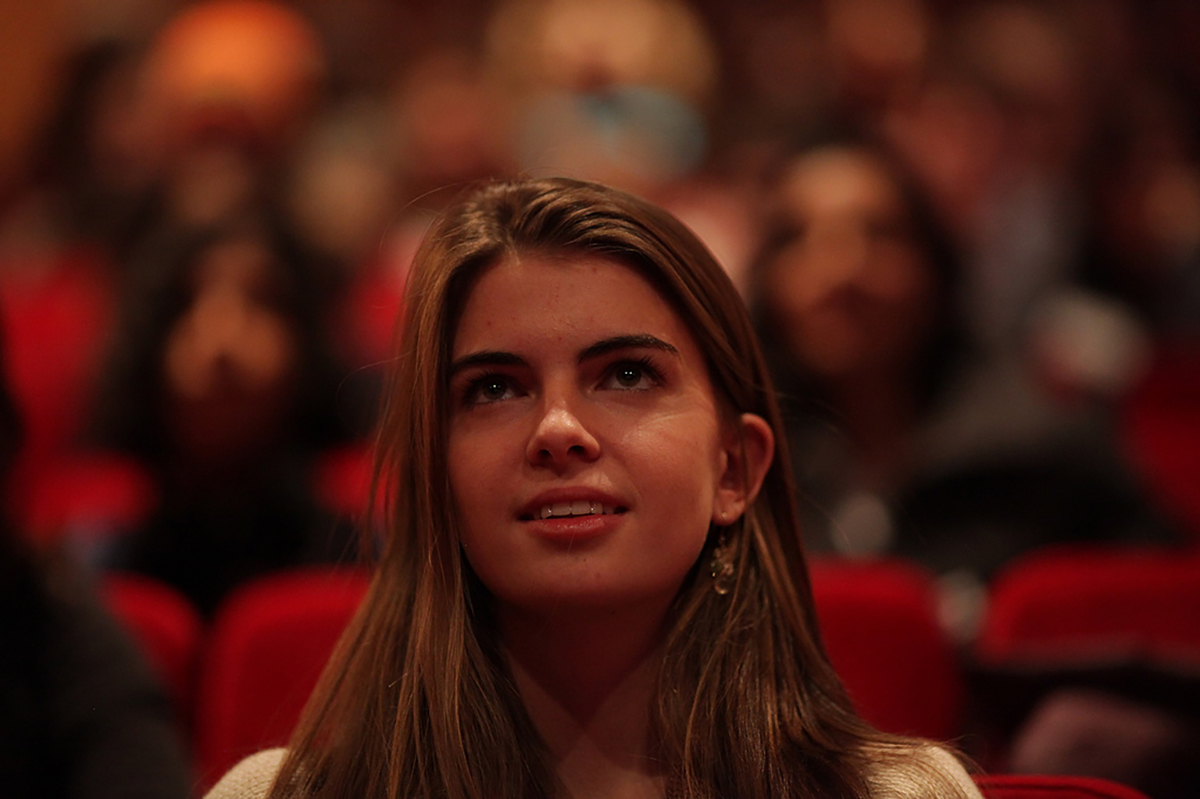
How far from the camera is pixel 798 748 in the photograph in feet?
2.46

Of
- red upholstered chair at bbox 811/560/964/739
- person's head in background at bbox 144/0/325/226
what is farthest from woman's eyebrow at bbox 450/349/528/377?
person's head in background at bbox 144/0/325/226

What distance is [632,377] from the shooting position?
76 centimetres

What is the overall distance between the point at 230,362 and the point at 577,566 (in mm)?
991

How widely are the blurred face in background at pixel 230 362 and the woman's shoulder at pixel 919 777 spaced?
40.9 inches

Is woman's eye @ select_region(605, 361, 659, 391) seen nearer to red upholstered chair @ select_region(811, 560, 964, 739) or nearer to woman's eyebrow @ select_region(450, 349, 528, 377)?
woman's eyebrow @ select_region(450, 349, 528, 377)

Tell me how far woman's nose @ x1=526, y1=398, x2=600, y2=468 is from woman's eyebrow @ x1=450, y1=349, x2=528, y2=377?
0.03m

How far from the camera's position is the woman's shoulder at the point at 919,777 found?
0.74 m

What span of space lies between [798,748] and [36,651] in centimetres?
62

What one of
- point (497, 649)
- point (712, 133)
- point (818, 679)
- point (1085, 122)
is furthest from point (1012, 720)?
point (712, 133)

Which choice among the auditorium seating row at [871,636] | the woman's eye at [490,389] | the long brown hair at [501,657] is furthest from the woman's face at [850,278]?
the woman's eye at [490,389]

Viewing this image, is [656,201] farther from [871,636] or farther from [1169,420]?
[871,636]

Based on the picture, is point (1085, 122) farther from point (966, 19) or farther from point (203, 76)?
point (203, 76)

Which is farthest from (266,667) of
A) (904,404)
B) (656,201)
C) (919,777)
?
(656,201)

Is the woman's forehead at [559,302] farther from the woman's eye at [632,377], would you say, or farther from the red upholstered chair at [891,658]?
the red upholstered chair at [891,658]
